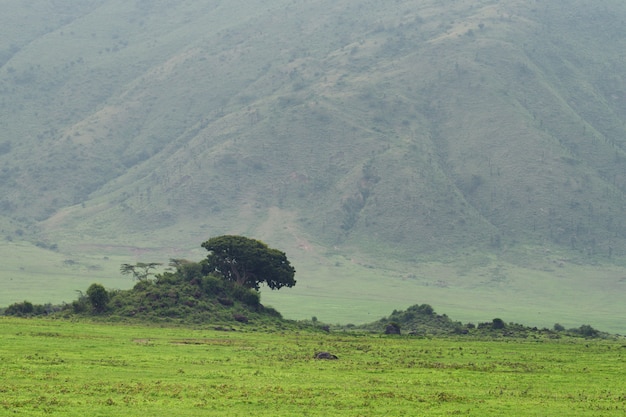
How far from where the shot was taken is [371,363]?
62469mm

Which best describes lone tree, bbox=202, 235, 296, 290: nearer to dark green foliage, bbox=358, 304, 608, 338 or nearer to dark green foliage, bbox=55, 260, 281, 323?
dark green foliage, bbox=55, 260, 281, 323

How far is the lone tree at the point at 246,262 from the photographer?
10275 cm

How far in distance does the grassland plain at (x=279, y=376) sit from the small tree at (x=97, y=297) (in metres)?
10.6

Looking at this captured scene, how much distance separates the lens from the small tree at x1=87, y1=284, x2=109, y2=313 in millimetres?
90125

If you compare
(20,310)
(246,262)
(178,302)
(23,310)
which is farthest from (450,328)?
(20,310)

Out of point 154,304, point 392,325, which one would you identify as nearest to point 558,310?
point 392,325

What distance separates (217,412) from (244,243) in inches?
2419

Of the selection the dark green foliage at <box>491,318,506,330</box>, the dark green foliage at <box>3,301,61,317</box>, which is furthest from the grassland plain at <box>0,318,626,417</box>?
the dark green foliage at <box>491,318,506,330</box>

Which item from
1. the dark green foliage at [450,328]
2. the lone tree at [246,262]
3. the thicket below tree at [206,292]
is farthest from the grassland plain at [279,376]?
the lone tree at [246,262]

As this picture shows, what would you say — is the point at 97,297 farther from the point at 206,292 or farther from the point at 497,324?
the point at 497,324

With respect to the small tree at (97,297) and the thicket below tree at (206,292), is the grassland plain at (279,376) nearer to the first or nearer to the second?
the small tree at (97,297)

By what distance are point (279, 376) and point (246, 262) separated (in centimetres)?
5001

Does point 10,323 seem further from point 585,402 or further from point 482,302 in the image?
point 482,302

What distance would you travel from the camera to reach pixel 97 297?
9050cm
